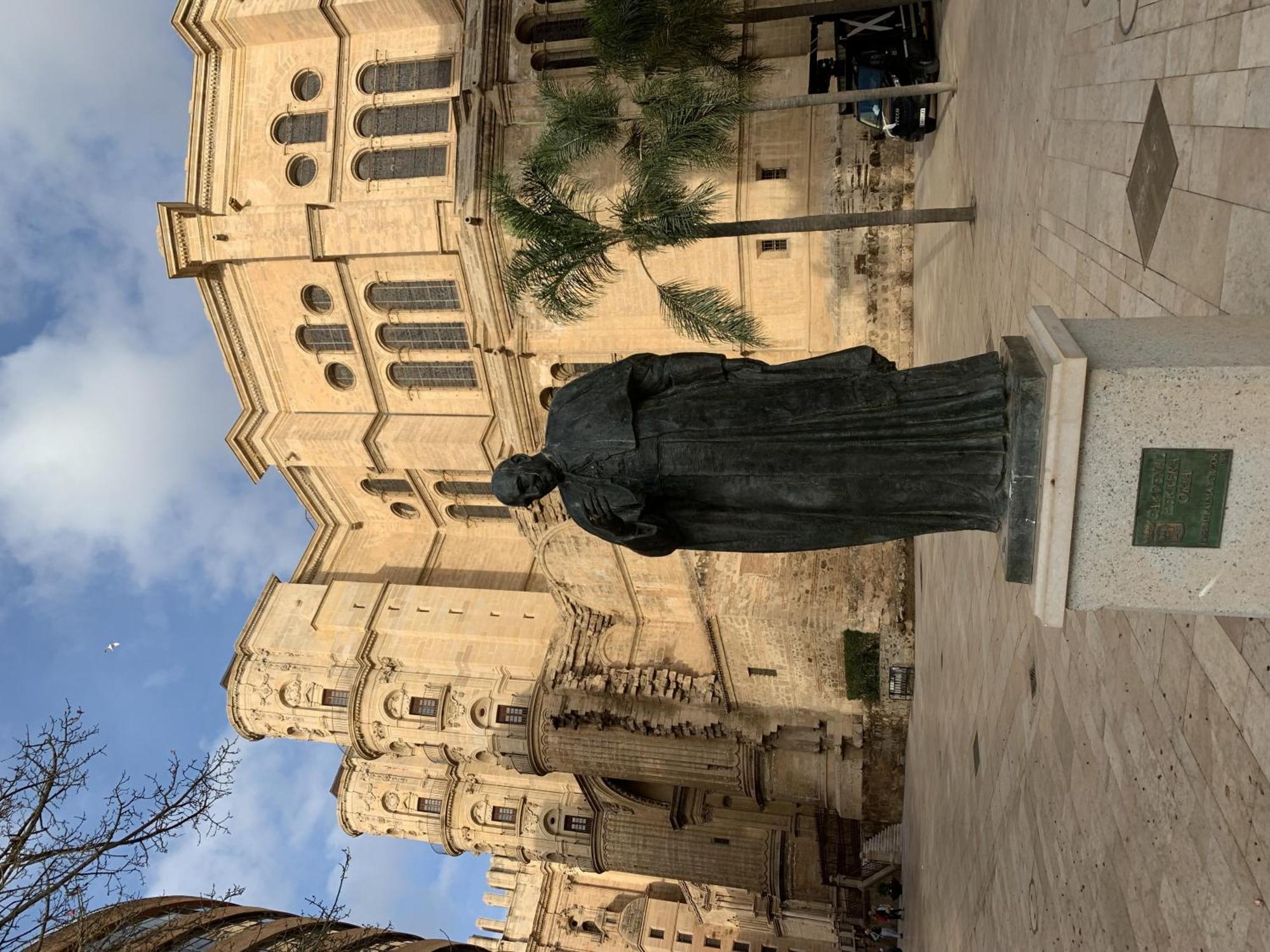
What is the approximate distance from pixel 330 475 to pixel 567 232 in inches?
562

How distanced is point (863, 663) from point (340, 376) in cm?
1478

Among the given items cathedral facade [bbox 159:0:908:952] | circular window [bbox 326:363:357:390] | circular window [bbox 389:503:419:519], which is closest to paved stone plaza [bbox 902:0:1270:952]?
cathedral facade [bbox 159:0:908:952]

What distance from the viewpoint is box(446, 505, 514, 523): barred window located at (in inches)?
932

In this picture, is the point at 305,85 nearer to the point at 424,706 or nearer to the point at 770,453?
the point at 424,706

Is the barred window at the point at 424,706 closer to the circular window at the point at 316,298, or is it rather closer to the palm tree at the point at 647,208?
the circular window at the point at 316,298

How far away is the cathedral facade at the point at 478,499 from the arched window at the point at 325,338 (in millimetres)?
98

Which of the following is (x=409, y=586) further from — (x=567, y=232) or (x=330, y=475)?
(x=567, y=232)

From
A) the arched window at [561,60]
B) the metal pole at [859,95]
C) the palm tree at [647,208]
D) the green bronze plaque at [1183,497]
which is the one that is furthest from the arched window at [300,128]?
the green bronze plaque at [1183,497]

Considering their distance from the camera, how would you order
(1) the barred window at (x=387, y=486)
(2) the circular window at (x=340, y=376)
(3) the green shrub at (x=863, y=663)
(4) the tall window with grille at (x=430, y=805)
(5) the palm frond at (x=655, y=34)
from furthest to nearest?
(4) the tall window with grille at (x=430, y=805) < (1) the barred window at (x=387, y=486) < (2) the circular window at (x=340, y=376) < (3) the green shrub at (x=863, y=663) < (5) the palm frond at (x=655, y=34)

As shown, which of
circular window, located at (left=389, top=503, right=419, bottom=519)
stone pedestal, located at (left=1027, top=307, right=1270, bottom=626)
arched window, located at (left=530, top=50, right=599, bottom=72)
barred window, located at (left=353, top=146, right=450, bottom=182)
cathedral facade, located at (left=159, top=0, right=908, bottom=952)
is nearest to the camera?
stone pedestal, located at (left=1027, top=307, right=1270, bottom=626)

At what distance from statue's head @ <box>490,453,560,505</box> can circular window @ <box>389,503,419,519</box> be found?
20.0 meters

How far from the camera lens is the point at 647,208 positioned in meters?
12.0

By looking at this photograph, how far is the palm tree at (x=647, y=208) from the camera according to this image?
11.9 meters

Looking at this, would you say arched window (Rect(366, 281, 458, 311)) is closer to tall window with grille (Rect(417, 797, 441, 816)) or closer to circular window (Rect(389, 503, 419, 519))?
circular window (Rect(389, 503, 419, 519))
